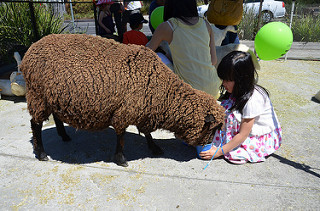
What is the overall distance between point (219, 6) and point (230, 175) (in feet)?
9.73

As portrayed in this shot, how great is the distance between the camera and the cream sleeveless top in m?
3.12

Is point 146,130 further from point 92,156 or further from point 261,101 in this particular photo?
point 261,101

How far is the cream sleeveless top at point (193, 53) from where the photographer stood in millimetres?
3125

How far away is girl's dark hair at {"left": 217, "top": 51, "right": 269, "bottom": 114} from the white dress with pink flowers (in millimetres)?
188

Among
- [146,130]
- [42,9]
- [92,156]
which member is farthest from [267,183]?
[42,9]

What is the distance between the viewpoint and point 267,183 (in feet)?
8.68

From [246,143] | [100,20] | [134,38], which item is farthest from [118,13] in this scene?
[246,143]

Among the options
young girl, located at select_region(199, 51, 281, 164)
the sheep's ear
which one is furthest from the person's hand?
the sheep's ear

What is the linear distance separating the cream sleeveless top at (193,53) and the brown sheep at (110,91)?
1.77 feet

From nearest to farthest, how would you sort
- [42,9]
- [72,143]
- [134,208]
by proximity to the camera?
1. [134,208]
2. [72,143]
3. [42,9]

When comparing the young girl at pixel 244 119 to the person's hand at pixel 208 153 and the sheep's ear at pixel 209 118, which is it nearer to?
the person's hand at pixel 208 153

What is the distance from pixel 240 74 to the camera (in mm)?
2652

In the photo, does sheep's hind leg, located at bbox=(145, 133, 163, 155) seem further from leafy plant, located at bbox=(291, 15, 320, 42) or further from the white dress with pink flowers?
leafy plant, located at bbox=(291, 15, 320, 42)

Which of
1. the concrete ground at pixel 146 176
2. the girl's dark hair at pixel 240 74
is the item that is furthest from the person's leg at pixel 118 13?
the girl's dark hair at pixel 240 74
